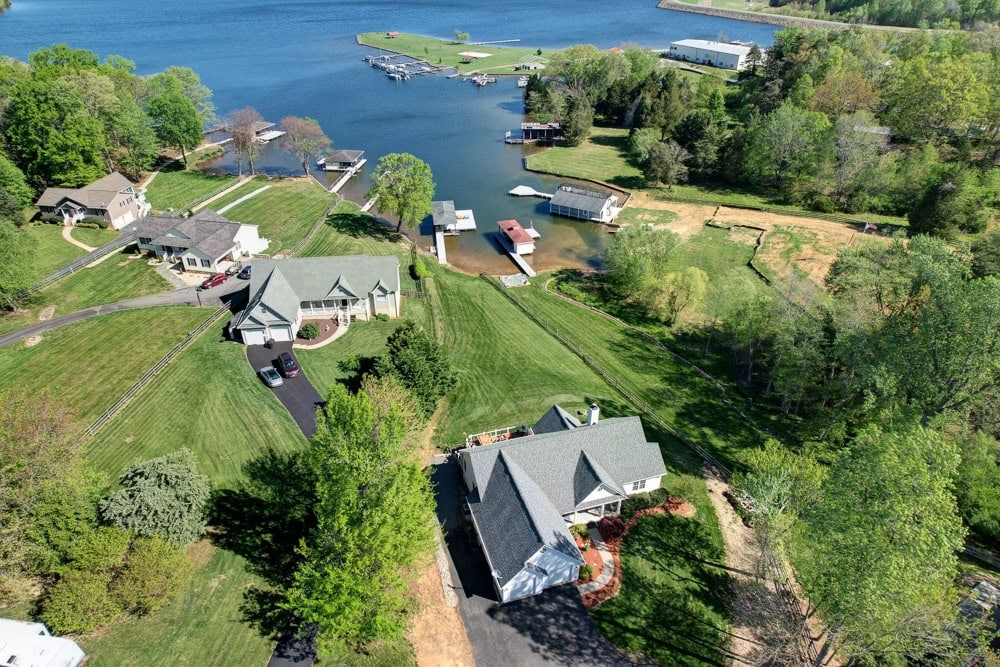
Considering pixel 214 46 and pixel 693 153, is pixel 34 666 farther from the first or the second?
pixel 214 46

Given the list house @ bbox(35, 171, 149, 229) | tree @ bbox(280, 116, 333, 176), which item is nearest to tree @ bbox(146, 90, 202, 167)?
tree @ bbox(280, 116, 333, 176)

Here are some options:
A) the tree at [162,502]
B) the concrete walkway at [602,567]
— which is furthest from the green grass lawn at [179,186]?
the concrete walkway at [602,567]

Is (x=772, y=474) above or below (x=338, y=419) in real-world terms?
below

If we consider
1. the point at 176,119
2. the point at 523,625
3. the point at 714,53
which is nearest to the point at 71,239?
the point at 176,119

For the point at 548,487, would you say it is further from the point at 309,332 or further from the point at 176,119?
the point at 176,119

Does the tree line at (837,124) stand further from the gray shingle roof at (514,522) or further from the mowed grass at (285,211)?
the gray shingle roof at (514,522)

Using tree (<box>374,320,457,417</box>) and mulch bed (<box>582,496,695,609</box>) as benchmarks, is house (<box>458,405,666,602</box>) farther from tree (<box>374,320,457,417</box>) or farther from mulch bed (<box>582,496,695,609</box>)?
tree (<box>374,320,457,417</box>)

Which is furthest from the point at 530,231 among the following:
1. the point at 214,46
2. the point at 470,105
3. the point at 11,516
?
the point at 214,46
